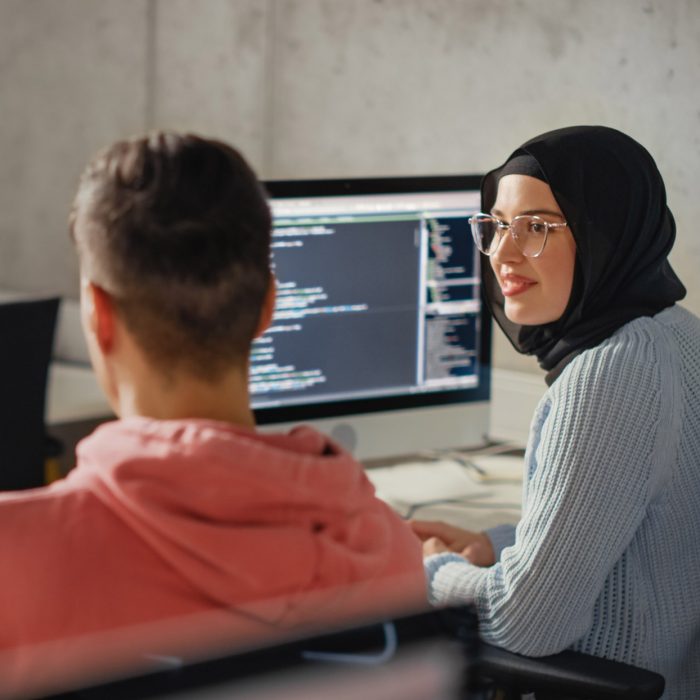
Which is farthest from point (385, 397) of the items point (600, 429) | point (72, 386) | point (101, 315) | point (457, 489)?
point (72, 386)

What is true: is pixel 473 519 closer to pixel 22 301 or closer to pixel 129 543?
pixel 22 301

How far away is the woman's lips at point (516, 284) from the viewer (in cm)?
173

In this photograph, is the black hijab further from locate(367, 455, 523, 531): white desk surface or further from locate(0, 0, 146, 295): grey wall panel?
locate(0, 0, 146, 295): grey wall panel

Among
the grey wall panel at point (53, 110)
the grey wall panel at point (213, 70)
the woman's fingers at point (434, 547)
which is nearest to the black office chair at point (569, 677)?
the woman's fingers at point (434, 547)

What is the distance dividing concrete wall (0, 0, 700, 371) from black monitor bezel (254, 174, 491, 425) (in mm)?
395

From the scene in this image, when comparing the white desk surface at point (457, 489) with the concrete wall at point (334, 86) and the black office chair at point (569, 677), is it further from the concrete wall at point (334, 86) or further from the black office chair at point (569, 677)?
the black office chair at point (569, 677)

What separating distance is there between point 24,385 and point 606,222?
1325 millimetres

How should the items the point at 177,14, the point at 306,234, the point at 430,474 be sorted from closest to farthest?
the point at 306,234, the point at 430,474, the point at 177,14

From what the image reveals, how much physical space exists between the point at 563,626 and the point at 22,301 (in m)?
1.35

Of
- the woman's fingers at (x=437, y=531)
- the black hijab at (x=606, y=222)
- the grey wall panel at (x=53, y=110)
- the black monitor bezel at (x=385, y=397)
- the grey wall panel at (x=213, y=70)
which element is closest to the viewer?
the black hijab at (x=606, y=222)

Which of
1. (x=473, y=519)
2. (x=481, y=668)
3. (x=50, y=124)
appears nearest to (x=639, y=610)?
(x=473, y=519)

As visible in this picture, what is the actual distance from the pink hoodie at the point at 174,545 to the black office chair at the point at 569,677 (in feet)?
1.63

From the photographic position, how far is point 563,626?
4.88ft

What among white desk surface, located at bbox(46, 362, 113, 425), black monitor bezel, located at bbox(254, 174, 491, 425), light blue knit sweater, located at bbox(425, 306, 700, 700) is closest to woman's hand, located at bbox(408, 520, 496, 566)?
light blue knit sweater, located at bbox(425, 306, 700, 700)
